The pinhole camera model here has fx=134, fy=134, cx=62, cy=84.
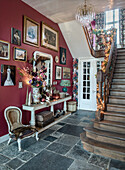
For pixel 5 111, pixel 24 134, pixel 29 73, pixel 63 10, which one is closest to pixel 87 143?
pixel 24 134

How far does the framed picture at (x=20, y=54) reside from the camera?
3560 mm

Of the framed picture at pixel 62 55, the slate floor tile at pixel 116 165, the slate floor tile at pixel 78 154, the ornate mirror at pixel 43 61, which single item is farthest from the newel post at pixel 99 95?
Answer: the framed picture at pixel 62 55

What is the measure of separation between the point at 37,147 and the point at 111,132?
168cm

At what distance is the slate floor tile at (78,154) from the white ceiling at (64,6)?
3791 millimetres

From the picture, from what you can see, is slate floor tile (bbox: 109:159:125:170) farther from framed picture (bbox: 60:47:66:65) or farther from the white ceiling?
framed picture (bbox: 60:47:66:65)

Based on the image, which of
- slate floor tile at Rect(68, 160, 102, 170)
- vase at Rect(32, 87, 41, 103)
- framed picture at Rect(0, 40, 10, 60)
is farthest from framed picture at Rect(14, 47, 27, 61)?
slate floor tile at Rect(68, 160, 102, 170)

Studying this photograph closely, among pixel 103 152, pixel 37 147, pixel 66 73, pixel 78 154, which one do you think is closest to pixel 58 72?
pixel 66 73

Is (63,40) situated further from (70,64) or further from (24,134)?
(24,134)

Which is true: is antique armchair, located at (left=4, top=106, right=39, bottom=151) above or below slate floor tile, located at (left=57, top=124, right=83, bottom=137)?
above

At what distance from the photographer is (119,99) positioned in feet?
11.9

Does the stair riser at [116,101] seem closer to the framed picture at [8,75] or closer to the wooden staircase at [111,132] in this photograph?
the wooden staircase at [111,132]

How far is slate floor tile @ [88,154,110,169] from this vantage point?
236 cm

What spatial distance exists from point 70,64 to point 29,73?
316 cm

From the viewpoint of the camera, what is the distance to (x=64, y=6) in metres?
3.97
